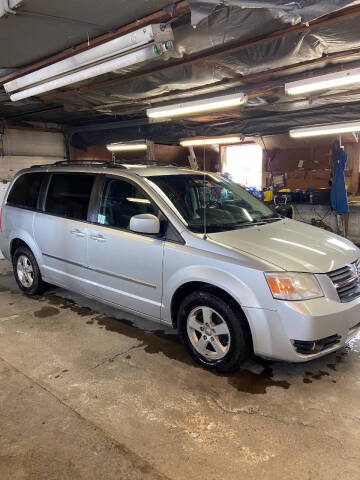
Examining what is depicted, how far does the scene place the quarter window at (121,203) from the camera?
3.29 m

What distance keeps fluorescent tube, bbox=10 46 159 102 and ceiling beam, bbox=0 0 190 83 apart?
0.55ft

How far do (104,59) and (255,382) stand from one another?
9.83ft

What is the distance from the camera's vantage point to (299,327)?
Answer: 7.97 feet

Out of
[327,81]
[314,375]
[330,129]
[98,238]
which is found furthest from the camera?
[330,129]

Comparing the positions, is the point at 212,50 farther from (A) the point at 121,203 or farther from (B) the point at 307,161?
(B) the point at 307,161

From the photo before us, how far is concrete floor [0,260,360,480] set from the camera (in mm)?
1972

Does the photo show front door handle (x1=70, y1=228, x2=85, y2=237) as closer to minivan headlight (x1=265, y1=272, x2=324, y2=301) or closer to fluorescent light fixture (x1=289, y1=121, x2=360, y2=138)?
minivan headlight (x1=265, y1=272, x2=324, y2=301)

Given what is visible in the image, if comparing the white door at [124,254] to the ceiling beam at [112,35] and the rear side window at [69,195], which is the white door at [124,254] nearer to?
the rear side window at [69,195]

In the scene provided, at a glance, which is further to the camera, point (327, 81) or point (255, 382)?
point (327, 81)

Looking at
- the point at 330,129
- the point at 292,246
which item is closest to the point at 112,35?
the point at 292,246

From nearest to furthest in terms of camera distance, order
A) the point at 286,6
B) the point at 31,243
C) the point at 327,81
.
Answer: the point at 286,6, the point at 327,81, the point at 31,243

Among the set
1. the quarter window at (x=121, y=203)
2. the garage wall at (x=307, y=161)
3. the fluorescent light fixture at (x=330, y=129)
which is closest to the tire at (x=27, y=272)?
the quarter window at (x=121, y=203)

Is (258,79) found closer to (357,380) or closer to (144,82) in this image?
(144,82)

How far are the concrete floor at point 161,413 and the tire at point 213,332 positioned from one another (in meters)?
0.13
